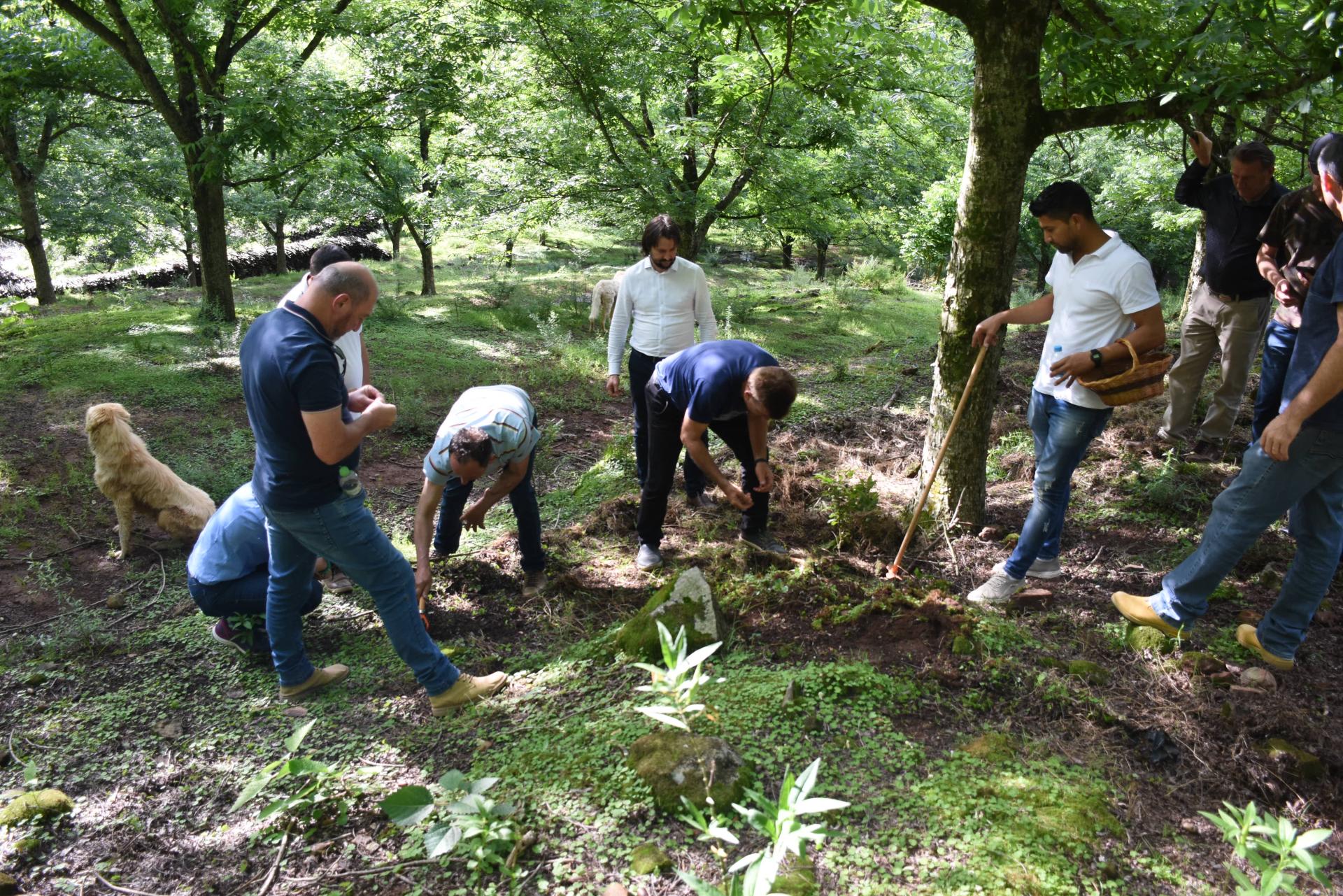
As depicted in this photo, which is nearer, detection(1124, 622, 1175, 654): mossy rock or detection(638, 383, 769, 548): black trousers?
detection(1124, 622, 1175, 654): mossy rock

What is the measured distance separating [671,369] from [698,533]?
118 cm

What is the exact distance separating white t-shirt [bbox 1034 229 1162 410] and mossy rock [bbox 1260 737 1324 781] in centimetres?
141

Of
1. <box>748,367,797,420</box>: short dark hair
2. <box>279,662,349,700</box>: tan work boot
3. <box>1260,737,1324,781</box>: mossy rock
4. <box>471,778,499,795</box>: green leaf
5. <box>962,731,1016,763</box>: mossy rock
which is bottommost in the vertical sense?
<box>279,662,349,700</box>: tan work boot

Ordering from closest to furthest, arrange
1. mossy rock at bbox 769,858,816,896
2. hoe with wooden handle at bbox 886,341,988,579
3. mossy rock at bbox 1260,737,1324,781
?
mossy rock at bbox 769,858,816,896 < mossy rock at bbox 1260,737,1324,781 < hoe with wooden handle at bbox 886,341,988,579

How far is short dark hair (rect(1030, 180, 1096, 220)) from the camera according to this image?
3.32 meters

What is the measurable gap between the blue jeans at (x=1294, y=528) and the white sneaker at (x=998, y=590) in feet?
2.22

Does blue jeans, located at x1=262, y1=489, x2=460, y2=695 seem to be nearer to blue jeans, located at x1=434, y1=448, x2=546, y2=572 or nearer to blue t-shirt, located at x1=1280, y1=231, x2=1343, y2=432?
blue jeans, located at x1=434, y1=448, x2=546, y2=572

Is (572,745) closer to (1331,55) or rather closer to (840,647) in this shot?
(840,647)

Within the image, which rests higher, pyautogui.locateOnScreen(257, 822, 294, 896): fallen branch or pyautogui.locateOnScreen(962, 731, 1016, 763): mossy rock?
pyautogui.locateOnScreen(962, 731, 1016, 763): mossy rock

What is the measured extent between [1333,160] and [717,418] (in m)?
2.53

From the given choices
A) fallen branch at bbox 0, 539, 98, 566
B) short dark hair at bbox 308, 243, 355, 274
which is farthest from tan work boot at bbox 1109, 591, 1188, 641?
fallen branch at bbox 0, 539, 98, 566

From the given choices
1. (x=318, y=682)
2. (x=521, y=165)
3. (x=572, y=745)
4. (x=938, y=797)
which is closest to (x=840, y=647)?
(x=938, y=797)

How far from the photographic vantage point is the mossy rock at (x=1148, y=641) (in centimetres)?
329

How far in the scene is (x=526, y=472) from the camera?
407cm
